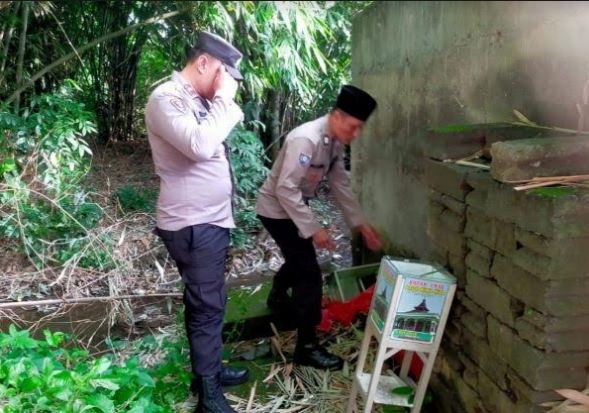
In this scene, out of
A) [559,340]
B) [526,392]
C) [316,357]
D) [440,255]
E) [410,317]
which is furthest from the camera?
[316,357]

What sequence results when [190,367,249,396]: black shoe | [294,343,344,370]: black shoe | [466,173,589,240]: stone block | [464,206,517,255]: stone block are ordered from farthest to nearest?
[294,343,344,370]: black shoe → [190,367,249,396]: black shoe → [464,206,517,255]: stone block → [466,173,589,240]: stone block

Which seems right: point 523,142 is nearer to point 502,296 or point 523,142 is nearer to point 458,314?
point 502,296

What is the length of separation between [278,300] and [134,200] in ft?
3.91

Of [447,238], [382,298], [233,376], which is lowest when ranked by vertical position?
[233,376]

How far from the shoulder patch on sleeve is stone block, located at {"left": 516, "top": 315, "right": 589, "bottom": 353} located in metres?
1.70

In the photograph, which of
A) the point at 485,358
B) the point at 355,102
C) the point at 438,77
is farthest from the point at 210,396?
the point at 438,77

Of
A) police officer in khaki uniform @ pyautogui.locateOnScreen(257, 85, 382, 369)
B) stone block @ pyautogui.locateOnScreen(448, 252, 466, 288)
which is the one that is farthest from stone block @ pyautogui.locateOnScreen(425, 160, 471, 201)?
police officer in khaki uniform @ pyautogui.locateOnScreen(257, 85, 382, 369)

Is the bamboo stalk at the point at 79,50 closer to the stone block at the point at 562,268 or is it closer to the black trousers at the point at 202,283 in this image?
the black trousers at the point at 202,283

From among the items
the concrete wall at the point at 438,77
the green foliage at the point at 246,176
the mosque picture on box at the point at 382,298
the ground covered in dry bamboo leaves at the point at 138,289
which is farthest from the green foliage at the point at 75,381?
the concrete wall at the point at 438,77

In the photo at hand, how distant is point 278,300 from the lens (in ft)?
11.8

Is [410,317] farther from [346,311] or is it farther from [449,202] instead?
[346,311]

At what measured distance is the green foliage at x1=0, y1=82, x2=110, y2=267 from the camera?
2.80m

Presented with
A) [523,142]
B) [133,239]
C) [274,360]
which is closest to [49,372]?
[133,239]

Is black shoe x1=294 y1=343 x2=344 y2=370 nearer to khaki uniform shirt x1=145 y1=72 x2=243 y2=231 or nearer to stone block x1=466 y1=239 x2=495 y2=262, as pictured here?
khaki uniform shirt x1=145 y1=72 x2=243 y2=231
